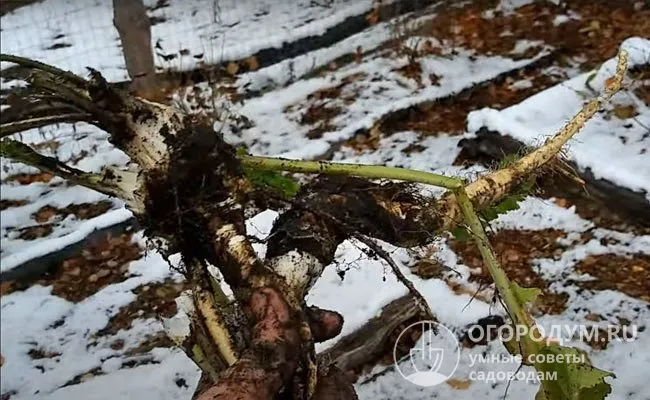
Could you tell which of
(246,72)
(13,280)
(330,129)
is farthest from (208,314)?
(246,72)

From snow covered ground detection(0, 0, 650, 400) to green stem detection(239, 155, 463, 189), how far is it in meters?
0.20

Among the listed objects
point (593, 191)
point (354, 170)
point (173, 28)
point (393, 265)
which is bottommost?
point (393, 265)

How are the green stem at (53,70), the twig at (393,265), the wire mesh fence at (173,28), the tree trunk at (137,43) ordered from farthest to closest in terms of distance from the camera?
the wire mesh fence at (173,28) → the tree trunk at (137,43) → the twig at (393,265) → the green stem at (53,70)

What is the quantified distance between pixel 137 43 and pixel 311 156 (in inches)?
42.7

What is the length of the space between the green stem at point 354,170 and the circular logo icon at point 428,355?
3.15 feet

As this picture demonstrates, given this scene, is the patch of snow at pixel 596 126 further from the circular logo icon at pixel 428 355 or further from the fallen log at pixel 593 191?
the circular logo icon at pixel 428 355

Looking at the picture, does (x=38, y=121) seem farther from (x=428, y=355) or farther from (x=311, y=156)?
(x=311, y=156)

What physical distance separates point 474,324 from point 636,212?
2.51 ft

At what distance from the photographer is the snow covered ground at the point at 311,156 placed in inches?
86.4

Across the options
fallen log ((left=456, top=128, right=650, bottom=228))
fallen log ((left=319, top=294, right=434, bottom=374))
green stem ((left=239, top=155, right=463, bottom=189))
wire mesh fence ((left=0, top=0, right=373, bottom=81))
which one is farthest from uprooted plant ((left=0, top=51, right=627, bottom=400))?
wire mesh fence ((left=0, top=0, right=373, bottom=81))

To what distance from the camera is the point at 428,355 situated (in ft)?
7.32

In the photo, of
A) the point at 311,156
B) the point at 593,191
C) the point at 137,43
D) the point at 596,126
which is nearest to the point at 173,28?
the point at 137,43

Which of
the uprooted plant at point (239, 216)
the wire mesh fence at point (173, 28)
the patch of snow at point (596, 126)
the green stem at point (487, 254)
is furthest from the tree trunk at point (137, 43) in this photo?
the green stem at point (487, 254)

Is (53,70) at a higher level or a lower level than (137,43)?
lower
